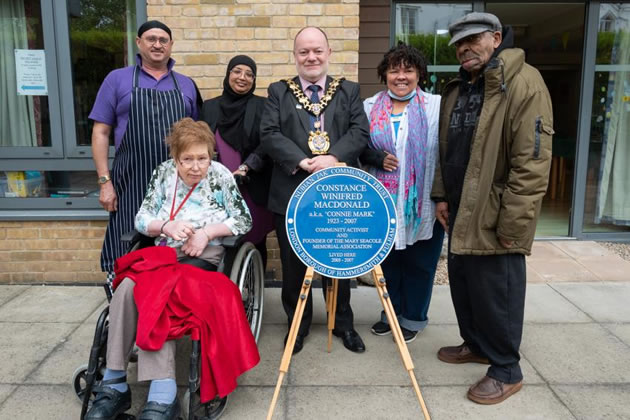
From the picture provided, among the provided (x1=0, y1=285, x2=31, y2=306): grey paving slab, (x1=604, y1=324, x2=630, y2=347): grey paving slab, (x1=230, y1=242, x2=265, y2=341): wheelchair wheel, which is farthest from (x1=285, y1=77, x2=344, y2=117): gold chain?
(x1=0, y1=285, x2=31, y2=306): grey paving slab

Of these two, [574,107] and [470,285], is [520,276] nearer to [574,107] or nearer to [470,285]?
[470,285]

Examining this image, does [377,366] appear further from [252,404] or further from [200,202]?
[200,202]

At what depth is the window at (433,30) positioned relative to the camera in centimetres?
510

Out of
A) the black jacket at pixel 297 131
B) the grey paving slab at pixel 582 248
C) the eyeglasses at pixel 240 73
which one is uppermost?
the eyeglasses at pixel 240 73

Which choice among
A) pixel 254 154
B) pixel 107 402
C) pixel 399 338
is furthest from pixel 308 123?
pixel 107 402

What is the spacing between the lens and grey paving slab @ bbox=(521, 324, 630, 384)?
2.88m

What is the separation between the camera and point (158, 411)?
2.26 m

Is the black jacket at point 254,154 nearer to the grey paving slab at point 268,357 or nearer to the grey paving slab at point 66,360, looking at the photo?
the grey paving slab at point 268,357

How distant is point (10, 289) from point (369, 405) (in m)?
3.10

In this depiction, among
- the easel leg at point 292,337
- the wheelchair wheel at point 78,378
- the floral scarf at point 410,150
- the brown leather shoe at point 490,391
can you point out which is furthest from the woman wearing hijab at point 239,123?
the brown leather shoe at point 490,391

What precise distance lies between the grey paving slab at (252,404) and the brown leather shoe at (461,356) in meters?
0.96

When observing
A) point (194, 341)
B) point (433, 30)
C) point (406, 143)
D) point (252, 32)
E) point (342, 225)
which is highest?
point (433, 30)

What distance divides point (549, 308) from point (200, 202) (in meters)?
2.65

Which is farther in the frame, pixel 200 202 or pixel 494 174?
pixel 200 202
